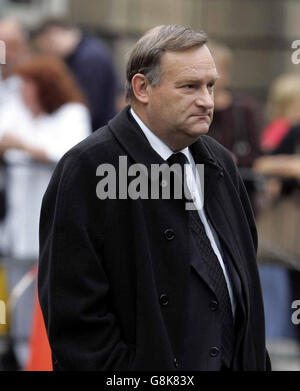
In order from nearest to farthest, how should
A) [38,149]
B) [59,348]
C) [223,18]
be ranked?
[59,348] → [38,149] → [223,18]

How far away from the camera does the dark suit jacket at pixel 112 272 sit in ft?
13.1

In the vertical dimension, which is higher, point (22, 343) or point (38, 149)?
point (38, 149)

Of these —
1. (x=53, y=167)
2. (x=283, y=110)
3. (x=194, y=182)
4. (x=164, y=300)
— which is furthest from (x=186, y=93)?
(x=283, y=110)

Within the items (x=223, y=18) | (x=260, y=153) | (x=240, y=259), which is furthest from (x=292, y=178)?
(x=223, y=18)

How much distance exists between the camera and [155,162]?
162 inches

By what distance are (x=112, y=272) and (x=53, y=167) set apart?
4.10 metres

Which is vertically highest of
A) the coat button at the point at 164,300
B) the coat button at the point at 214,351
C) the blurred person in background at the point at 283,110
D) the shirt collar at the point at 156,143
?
the blurred person in background at the point at 283,110

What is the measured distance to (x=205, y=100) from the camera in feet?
13.3

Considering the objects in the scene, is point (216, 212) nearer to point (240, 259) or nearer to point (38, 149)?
point (240, 259)

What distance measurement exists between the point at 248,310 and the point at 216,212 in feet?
1.20

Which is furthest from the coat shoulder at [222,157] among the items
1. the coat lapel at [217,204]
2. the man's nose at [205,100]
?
the man's nose at [205,100]

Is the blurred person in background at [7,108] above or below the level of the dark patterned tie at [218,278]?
above

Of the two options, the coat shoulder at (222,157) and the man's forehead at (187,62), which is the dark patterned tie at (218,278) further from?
the man's forehead at (187,62)

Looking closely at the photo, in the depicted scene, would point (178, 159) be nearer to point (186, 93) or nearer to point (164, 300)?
point (186, 93)
